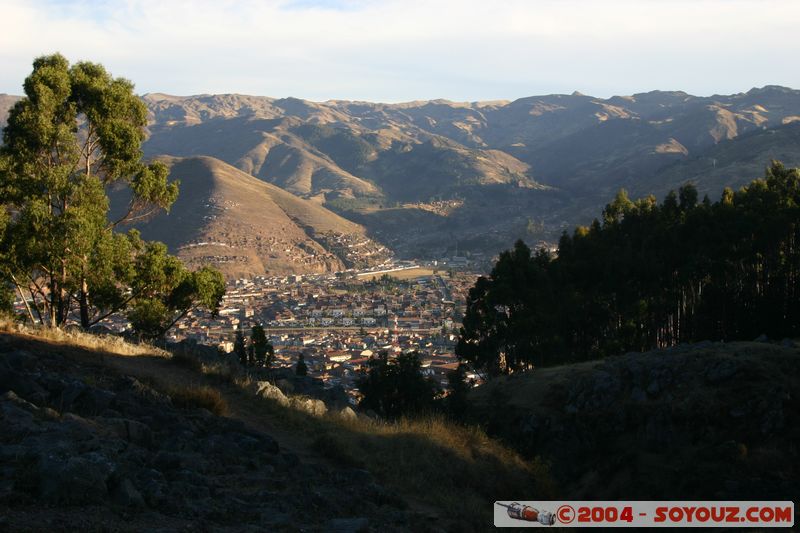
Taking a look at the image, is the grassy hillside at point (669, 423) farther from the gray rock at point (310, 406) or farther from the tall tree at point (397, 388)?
the gray rock at point (310, 406)

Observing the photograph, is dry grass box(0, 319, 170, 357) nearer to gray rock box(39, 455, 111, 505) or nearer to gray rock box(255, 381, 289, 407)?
gray rock box(255, 381, 289, 407)

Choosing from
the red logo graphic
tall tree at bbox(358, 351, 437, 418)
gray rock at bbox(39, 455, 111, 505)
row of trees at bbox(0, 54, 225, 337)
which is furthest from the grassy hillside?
gray rock at bbox(39, 455, 111, 505)

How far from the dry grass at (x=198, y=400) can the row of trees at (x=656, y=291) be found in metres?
20.5

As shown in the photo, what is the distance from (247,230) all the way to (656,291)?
108555 millimetres

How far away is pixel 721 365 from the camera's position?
1761cm

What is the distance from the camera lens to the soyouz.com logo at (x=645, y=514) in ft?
29.5

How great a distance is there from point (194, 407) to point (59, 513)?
479cm

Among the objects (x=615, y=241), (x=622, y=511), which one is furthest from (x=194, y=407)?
(x=615, y=241)

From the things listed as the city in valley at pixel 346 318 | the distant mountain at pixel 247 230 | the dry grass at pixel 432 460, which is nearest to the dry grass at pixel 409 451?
the dry grass at pixel 432 460

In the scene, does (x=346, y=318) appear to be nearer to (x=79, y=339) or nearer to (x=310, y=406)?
(x=79, y=339)

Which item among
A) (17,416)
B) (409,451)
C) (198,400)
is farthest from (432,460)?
(17,416)

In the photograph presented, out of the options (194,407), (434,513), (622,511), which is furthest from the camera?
(622,511)

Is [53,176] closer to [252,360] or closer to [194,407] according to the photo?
[194,407]

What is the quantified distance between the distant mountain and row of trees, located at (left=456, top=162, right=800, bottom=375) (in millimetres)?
80096
